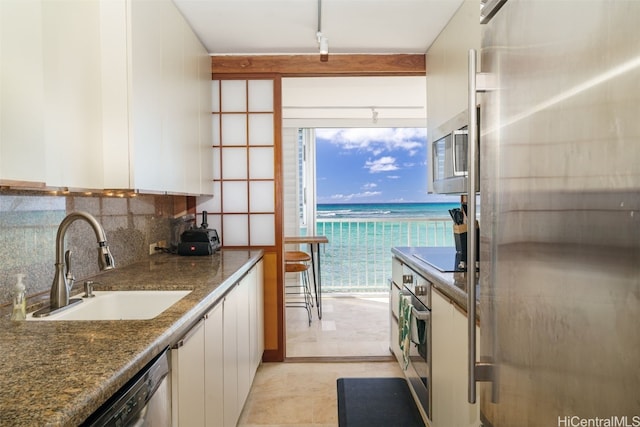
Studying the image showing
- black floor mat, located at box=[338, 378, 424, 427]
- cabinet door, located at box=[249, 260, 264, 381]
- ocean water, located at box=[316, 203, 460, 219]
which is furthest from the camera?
ocean water, located at box=[316, 203, 460, 219]

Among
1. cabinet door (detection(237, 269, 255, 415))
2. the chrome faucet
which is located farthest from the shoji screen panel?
the chrome faucet

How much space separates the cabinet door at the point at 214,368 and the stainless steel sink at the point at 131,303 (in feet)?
0.59

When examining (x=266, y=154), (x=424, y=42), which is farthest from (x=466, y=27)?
(x=266, y=154)

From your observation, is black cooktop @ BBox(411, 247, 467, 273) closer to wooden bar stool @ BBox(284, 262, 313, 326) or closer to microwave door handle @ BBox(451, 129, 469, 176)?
microwave door handle @ BBox(451, 129, 469, 176)

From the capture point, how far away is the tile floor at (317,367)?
246 centimetres

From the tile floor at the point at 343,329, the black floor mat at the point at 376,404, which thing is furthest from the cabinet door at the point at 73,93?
the tile floor at the point at 343,329

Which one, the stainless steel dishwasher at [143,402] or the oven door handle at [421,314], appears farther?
the oven door handle at [421,314]

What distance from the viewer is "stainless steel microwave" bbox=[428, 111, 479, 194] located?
2.11m

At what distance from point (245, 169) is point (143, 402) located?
8.19 ft

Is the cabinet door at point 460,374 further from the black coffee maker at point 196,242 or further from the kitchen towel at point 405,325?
the black coffee maker at point 196,242

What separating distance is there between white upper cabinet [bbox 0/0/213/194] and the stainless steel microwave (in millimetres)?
1591

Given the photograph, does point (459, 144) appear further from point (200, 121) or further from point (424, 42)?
point (200, 121)

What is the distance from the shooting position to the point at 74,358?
965 millimetres

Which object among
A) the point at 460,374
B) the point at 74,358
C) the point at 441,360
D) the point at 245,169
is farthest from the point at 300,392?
the point at 74,358
